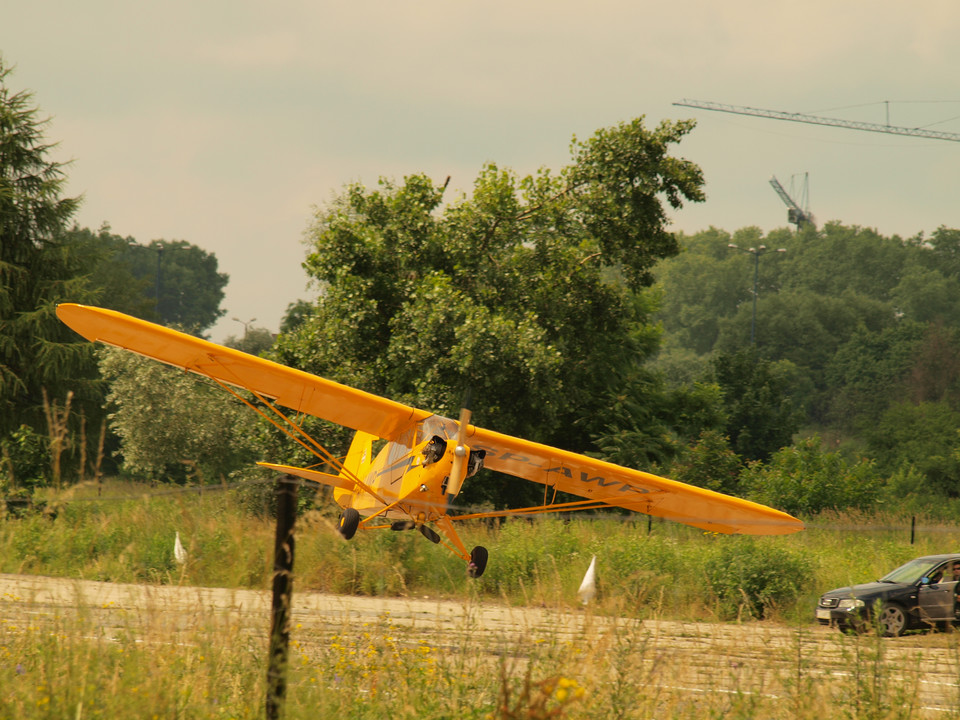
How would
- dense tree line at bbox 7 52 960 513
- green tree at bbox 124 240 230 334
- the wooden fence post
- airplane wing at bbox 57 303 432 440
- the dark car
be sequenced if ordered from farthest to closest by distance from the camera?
green tree at bbox 124 240 230 334 < dense tree line at bbox 7 52 960 513 < the dark car < airplane wing at bbox 57 303 432 440 < the wooden fence post

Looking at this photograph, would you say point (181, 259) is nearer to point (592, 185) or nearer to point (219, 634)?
point (592, 185)

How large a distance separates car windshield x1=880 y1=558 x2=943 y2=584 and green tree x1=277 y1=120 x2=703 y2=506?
31.2 feet

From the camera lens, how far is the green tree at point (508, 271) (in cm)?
2200

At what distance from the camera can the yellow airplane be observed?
35.2ft

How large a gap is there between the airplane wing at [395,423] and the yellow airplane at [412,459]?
0.05 feet

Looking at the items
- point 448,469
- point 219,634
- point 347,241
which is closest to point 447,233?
point 347,241

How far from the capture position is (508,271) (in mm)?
24172

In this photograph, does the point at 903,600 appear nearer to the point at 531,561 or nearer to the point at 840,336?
the point at 531,561

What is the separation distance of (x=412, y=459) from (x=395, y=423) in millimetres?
816

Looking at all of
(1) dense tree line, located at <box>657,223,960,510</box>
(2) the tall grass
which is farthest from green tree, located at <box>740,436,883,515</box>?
(1) dense tree line, located at <box>657,223,960,510</box>

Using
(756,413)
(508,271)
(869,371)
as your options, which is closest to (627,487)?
(508,271)

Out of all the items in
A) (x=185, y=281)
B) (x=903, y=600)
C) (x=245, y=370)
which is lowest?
(x=903, y=600)

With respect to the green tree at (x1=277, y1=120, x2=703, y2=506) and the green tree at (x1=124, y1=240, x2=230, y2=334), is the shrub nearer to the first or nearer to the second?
the green tree at (x1=277, y1=120, x2=703, y2=506)

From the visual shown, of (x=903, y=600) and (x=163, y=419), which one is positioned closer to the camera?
(x=903, y=600)
